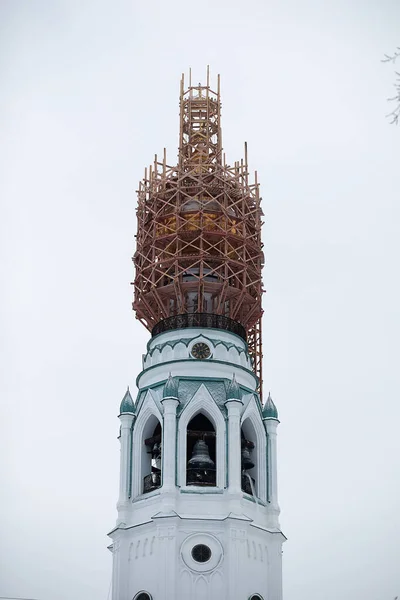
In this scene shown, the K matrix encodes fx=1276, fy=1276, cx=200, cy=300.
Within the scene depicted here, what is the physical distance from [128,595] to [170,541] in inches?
122

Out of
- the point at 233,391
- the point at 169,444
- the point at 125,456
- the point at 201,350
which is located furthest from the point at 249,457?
the point at 125,456

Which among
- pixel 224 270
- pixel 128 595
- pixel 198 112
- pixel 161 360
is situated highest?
pixel 198 112

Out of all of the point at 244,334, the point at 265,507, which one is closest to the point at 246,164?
the point at 244,334

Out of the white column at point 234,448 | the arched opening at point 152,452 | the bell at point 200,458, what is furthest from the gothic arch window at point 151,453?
the white column at point 234,448

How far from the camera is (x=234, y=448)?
57.4 metres

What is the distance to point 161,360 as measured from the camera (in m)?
61.1

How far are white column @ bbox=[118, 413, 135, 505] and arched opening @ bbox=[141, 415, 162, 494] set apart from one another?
704 millimetres

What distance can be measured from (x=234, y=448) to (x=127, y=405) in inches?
241

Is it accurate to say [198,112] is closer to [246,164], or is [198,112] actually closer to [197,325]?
[246,164]

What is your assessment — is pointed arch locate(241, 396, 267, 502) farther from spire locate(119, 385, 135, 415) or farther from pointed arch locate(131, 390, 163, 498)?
spire locate(119, 385, 135, 415)

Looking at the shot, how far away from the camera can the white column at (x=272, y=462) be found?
5881 cm

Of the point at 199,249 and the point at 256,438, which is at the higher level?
the point at 199,249

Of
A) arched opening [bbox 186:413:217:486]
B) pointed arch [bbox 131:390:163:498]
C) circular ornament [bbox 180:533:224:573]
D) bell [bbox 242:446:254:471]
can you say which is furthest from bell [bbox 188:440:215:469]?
circular ornament [bbox 180:533:224:573]

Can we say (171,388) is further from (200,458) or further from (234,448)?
(234,448)
